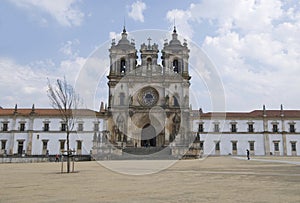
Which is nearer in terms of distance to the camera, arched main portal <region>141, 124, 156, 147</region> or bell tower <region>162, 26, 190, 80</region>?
arched main portal <region>141, 124, 156, 147</region>

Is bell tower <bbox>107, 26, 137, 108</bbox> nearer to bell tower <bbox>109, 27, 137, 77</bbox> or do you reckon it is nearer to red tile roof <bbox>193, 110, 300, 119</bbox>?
bell tower <bbox>109, 27, 137, 77</bbox>

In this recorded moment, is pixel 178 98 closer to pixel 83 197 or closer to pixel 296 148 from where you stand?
pixel 296 148

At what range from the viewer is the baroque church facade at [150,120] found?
50125 millimetres

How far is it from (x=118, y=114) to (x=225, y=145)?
19.5m

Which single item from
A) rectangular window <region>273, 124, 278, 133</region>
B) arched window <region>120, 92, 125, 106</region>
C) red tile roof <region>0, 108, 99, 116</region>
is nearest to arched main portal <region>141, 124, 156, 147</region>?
arched window <region>120, 92, 125, 106</region>

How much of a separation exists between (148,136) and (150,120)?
2.82 meters

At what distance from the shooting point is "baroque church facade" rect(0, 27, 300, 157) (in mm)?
50125

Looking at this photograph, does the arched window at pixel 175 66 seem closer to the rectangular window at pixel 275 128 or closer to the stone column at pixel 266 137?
the stone column at pixel 266 137

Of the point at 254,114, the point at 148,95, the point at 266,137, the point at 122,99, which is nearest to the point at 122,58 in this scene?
the point at 122,99

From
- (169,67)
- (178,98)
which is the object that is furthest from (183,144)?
(169,67)

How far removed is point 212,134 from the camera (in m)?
54.1

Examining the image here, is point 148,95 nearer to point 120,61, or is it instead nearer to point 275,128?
point 120,61

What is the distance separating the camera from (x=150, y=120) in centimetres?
5053

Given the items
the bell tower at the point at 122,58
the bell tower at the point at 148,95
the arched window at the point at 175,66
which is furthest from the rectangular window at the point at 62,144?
the arched window at the point at 175,66
